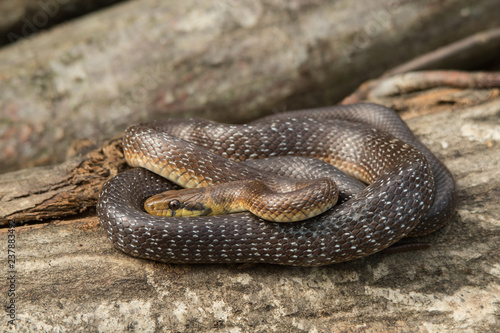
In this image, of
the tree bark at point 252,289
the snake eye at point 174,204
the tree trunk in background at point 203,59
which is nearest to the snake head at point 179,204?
the snake eye at point 174,204

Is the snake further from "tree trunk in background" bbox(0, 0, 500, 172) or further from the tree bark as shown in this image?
"tree trunk in background" bbox(0, 0, 500, 172)

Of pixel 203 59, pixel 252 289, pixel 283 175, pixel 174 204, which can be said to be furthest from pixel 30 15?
pixel 252 289

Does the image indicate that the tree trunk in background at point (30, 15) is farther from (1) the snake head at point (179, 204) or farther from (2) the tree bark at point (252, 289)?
(1) the snake head at point (179, 204)

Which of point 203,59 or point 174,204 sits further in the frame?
point 203,59

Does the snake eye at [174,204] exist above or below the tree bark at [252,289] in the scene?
above

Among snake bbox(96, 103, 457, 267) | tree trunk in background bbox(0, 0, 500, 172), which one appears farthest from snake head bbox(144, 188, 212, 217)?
tree trunk in background bbox(0, 0, 500, 172)

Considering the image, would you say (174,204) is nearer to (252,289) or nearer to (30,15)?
(252,289)

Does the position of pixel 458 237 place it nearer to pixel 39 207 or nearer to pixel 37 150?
pixel 39 207
